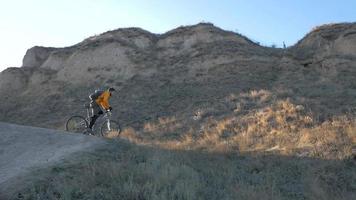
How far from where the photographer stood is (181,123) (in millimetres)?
21875

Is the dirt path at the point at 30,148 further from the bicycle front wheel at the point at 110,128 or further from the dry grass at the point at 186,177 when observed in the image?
the bicycle front wheel at the point at 110,128

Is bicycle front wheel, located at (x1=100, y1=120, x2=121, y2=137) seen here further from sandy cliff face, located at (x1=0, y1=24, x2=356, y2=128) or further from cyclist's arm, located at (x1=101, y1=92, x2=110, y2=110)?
sandy cliff face, located at (x1=0, y1=24, x2=356, y2=128)

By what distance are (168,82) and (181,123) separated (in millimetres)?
9371

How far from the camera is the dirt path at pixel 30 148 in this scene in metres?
10.2

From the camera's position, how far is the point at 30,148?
476 inches

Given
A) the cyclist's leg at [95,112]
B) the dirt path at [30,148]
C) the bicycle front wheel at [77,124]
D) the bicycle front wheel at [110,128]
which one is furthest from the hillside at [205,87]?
the dirt path at [30,148]

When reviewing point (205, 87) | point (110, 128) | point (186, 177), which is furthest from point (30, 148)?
point (205, 87)

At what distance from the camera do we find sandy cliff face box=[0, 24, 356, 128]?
26.7 metres

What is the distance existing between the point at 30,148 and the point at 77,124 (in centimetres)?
504

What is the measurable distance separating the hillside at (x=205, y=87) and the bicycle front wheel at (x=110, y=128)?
1.50m

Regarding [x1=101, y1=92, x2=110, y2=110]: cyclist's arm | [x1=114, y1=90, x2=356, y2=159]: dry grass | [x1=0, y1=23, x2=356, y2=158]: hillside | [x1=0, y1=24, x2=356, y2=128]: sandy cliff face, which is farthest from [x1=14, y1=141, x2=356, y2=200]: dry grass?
[x1=0, y1=24, x2=356, y2=128]: sandy cliff face

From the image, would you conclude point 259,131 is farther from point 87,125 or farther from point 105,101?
point 87,125

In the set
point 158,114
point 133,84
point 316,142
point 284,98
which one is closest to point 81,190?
point 316,142

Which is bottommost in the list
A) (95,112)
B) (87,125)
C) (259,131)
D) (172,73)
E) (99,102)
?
(259,131)
